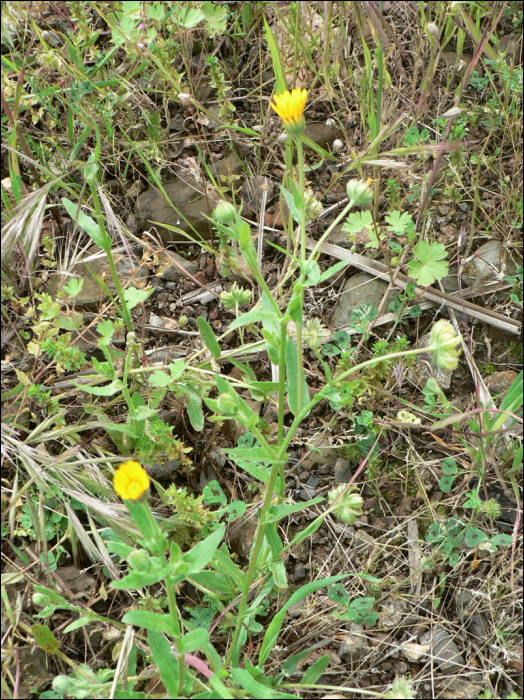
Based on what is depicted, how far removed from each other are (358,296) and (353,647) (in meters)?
1.37

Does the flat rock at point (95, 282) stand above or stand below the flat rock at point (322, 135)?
below

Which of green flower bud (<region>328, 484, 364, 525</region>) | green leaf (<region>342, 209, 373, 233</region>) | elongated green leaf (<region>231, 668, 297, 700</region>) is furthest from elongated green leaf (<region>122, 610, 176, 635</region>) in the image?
green leaf (<region>342, 209, 373, 233</region>)

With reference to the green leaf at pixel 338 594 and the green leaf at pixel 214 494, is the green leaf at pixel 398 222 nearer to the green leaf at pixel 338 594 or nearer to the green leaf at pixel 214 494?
the green leaf at pixel 214 494

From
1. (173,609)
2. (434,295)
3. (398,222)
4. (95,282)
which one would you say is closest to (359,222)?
(398,222)

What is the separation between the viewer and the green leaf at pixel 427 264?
2.29 m

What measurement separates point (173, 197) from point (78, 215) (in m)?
0.79

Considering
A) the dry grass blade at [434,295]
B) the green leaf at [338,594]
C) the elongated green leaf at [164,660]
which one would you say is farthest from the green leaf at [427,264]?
the elongated green leaf at [164,660]

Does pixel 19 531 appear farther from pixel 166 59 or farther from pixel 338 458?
pixel 166 59

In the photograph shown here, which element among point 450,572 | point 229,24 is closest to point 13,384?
point 450,572

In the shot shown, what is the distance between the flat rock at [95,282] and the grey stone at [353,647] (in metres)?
1.58

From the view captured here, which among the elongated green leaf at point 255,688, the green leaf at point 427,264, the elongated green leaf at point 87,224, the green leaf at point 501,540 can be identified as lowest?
the green leaf at point 501,540

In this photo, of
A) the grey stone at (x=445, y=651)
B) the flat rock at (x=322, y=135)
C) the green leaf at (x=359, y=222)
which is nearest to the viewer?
the grey stone at (x=445, y=651)

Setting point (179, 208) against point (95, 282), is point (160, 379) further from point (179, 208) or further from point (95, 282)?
point (179, 208)

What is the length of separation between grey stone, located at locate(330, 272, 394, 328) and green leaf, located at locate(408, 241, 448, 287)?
18cm
